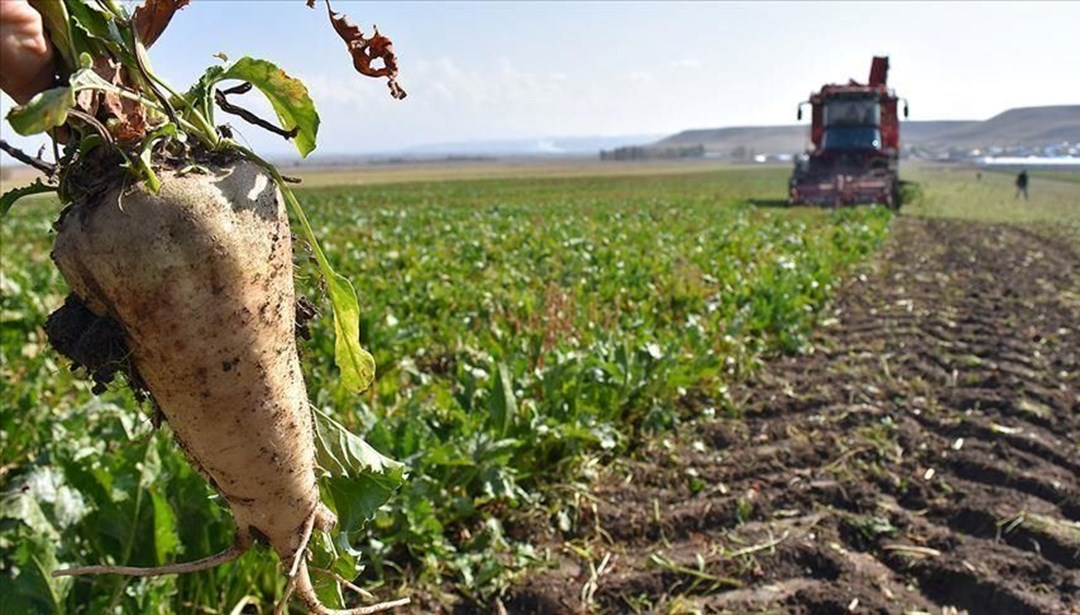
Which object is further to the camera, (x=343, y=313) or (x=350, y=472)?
(x=350, y=472)

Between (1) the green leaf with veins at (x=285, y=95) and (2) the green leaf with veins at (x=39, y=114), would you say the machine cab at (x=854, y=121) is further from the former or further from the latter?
(2) the green leaf with veins at (x=39, y=114)

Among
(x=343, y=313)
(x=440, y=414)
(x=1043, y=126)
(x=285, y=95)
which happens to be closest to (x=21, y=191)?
(x=285, y=95)

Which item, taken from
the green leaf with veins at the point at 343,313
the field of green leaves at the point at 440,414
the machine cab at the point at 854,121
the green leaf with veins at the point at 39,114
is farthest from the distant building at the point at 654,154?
the green leaf with veins at the point at 39,114

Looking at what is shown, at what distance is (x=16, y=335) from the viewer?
5.52m

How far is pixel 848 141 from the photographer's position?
1956 centimetres

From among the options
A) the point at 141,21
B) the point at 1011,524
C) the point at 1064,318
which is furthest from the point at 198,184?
the point at 1064,318

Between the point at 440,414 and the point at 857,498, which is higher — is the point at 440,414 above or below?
above

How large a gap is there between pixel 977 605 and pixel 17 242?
16.5 metres

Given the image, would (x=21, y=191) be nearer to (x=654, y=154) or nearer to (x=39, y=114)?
(x=39, y=114)

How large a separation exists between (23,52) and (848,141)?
20.4m

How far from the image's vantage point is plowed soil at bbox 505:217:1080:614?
9.09 feet

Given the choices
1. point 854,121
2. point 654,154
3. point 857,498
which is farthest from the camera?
point 654,154

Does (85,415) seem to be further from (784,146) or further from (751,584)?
(784,146)

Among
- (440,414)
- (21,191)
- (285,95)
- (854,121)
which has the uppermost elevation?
(854,121)
